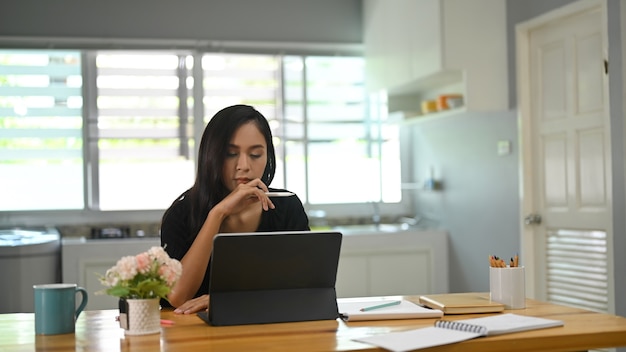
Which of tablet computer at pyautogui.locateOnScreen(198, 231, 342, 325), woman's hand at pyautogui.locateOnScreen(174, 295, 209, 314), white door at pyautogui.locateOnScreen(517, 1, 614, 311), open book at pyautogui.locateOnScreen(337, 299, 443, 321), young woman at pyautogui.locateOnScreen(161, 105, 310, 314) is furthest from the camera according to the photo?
white door at pyautogui.locateOnScreen(517, 1, 614, 311)

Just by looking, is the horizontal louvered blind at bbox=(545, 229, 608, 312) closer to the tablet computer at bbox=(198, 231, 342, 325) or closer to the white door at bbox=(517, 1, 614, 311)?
the white door at bbox=(517, 1, 614, 311)

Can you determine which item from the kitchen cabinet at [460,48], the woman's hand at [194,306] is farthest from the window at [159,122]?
the woman's hand at [194,306]

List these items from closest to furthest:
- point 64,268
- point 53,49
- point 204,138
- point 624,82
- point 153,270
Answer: point 153,270 < point 204,138 < point 624,82 < point 64,268 < point 53,49

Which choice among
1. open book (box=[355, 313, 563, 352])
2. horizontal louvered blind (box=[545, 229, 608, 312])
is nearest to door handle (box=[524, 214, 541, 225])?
horizontal louvered blind (box=[545, 229, 608, 312])

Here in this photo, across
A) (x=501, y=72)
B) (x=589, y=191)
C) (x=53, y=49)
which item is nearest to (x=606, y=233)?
(x=589, y=191)

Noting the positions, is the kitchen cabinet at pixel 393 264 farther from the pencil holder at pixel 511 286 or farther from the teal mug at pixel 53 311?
the teal mug at pixel 53 311

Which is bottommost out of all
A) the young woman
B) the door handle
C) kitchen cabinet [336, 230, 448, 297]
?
kitchen cabinet [336, 230, 448, 297]

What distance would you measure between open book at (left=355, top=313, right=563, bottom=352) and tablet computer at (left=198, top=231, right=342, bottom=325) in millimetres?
300

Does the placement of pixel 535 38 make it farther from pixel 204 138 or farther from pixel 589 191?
pixel 204 138

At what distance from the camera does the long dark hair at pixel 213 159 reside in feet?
8.58

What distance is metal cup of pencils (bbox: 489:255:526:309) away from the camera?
2340 mm

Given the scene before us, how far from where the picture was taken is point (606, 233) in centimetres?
406

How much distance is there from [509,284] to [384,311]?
38 cm

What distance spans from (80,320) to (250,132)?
79cm
